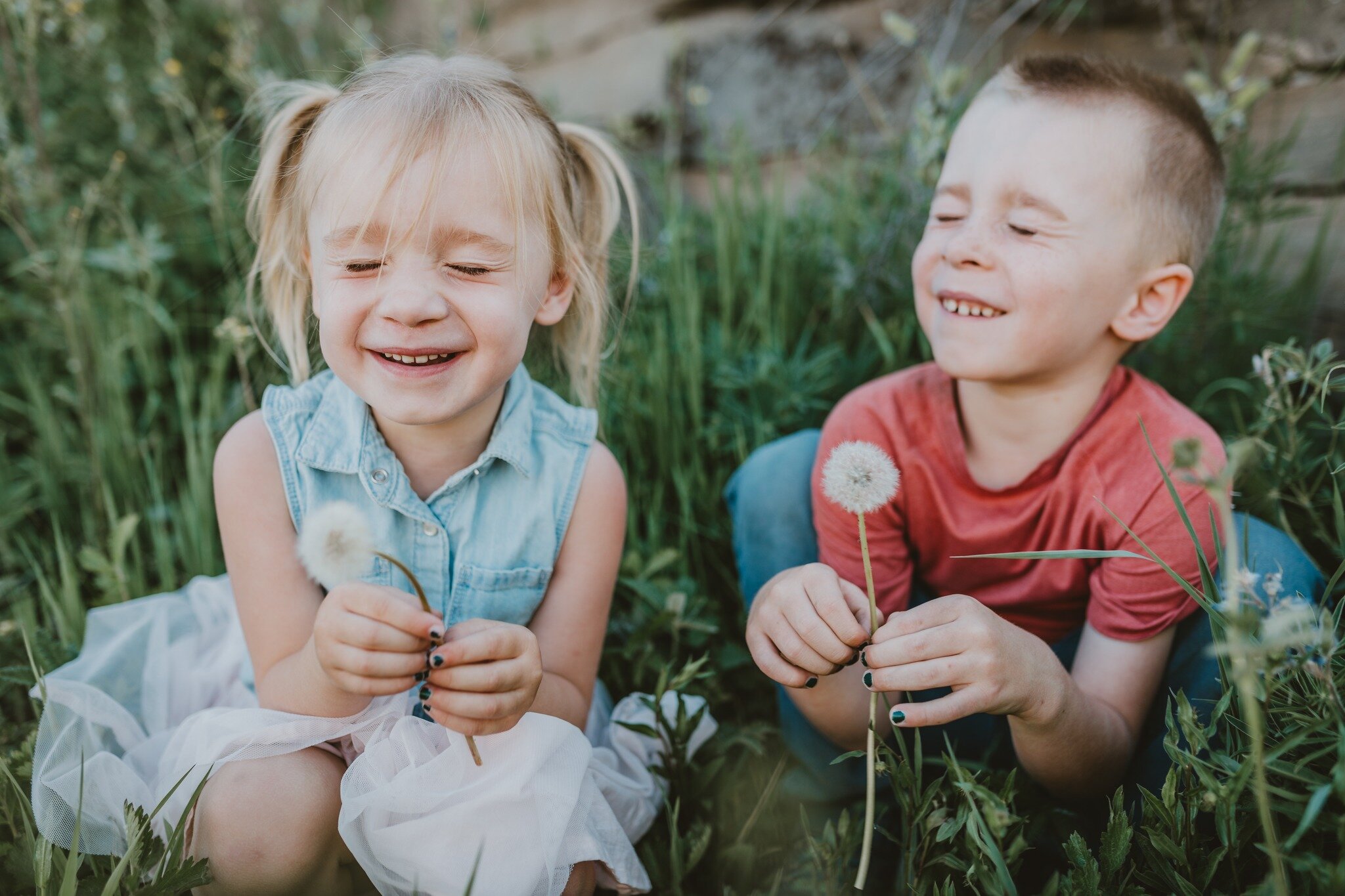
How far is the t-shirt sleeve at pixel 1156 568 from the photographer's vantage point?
4.76ft

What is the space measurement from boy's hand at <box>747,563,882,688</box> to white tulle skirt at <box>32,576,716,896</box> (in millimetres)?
249

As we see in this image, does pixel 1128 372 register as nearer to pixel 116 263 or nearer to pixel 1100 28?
pixel 1100 28

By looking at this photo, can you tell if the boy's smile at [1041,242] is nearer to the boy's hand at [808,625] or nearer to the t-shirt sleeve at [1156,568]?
the t-shirt sleeve at [1156,568]

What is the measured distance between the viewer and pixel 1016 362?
4.95 ft

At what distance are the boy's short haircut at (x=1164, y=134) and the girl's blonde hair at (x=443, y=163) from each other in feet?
2.46

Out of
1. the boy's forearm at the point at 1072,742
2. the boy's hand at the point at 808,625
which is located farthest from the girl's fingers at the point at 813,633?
the boy's forearm at the point at 1072,742

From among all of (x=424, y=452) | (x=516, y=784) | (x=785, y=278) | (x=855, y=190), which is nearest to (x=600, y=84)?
(x=855, y=190)

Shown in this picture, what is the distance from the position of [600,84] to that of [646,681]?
3.20 meters

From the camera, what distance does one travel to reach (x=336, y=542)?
103 centimetres

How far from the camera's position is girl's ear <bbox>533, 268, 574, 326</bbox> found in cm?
156

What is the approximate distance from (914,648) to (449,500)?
789mm

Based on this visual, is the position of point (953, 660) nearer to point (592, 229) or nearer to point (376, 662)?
point (376, 662)

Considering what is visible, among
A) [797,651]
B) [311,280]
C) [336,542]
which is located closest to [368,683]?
[336,542]

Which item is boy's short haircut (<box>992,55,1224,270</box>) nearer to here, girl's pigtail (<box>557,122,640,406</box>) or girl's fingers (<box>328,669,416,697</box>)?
girl's pigtail (<box>557,122,640,406</box>)
